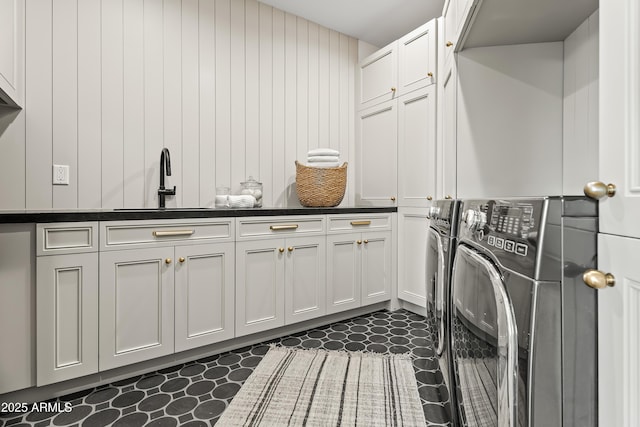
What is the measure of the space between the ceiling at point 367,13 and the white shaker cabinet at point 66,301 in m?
2.22

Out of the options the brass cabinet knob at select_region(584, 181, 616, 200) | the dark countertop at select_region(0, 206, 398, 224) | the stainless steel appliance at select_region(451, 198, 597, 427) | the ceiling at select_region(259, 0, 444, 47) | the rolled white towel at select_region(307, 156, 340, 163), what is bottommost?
the stainless steel appliance at select_region(451, 198, 597, 427)

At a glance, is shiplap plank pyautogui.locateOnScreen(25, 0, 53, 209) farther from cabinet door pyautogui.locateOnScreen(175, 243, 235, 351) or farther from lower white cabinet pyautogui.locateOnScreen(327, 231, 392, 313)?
lower white cabinet pyautogui.locateOnScreen(327, 231, 392, 313)

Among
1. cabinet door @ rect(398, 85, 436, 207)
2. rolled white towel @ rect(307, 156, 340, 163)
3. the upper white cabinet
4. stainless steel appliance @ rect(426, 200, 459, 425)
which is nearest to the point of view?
stainless steel appliance @ rect(426, 200, 459, 425)

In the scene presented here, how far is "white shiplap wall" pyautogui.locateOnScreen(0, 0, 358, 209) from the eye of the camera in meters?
1.90

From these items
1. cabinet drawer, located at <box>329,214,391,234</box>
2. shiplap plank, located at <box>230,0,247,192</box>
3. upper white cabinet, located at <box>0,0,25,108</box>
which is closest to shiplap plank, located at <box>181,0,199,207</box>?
shiplap plank, located at <box>230,0,247,192</box>

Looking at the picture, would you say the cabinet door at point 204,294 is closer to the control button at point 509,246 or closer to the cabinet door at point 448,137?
the cabinet door at point 448,137

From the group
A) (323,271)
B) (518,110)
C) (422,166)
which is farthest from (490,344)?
(422,166)

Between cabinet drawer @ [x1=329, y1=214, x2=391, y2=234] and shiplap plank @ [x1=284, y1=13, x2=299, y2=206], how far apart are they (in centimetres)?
60

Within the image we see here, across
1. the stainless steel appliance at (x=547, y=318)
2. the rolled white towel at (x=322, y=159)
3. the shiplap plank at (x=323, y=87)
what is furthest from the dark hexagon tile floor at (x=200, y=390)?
the shiplap plank at (x=323, y=87)

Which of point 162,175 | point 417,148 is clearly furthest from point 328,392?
point 417,148

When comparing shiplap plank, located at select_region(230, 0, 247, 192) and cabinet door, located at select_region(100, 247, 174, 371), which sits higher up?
shiplap plank, located at select_region(230, 0, 247, 192)

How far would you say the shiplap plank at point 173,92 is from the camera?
228 centimetres

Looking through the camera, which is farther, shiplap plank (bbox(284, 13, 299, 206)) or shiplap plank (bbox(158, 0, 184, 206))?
shiplap plank (bbox(284, 13, 299, 206))

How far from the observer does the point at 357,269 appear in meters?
2.56
